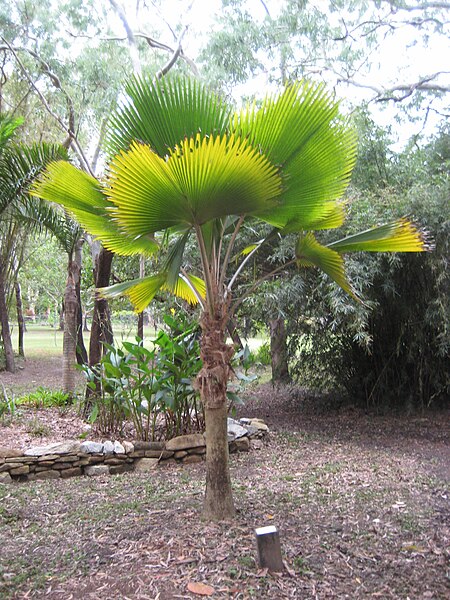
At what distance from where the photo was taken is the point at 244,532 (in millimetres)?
3105

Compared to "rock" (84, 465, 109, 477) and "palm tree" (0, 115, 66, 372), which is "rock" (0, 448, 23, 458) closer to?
"rock" (84, 465, 109, 477)

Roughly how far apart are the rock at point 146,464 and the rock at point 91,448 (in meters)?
0.37

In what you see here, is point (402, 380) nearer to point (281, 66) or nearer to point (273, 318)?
point (273, 318)

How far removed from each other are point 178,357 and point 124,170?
304cm

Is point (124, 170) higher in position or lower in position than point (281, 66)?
lower

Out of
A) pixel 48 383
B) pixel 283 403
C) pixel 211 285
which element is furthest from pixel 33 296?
pixel 211 285

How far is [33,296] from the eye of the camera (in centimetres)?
3322

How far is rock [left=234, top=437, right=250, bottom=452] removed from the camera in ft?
18.2

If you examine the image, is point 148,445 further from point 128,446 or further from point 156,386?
point 156,386

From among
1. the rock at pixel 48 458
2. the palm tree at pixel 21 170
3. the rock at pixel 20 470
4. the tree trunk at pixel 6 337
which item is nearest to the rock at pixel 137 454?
the rock at pixel 48 458

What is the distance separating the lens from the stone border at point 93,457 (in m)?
4.72

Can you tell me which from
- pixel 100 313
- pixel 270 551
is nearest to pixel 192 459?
pixel 100 313

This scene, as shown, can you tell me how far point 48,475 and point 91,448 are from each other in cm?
43

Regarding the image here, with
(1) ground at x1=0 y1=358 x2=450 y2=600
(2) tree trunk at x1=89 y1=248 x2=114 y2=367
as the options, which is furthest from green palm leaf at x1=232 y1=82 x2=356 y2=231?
(2) tree trunk at x1=89 y1=248 x2=114 y2=367
